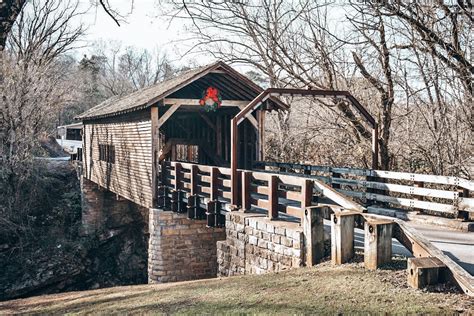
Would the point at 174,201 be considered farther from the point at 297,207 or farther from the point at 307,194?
the point at 307,194

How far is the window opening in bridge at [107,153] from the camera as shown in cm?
1923

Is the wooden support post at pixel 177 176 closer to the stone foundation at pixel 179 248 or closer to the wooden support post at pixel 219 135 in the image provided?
the stone foundation at pixel 179 248

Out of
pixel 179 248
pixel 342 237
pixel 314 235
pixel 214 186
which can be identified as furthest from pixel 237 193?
pixel 342 237

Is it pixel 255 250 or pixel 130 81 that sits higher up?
pixel 130 81

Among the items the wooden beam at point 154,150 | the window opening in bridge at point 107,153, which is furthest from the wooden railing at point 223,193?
the window opening in bridge at point 107,153

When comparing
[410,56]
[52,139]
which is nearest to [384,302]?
[410,56]

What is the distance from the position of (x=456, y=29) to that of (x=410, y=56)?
6.92 feet

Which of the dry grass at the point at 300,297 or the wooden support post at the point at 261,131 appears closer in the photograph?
the dry grass at the point at 300,297

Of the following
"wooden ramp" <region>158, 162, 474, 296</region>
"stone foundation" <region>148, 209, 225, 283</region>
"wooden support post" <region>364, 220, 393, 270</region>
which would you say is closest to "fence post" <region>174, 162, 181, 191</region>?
"wooden ramp" <region>158, 162, 474, 296</region>

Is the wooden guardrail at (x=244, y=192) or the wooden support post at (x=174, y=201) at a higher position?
the wooden guardrail at (x=244, y=192)

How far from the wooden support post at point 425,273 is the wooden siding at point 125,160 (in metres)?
9.94

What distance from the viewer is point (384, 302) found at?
4.93m

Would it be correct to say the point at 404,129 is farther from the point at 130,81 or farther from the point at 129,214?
the point at 130,81

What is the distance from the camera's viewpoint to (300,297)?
5.52 meters
